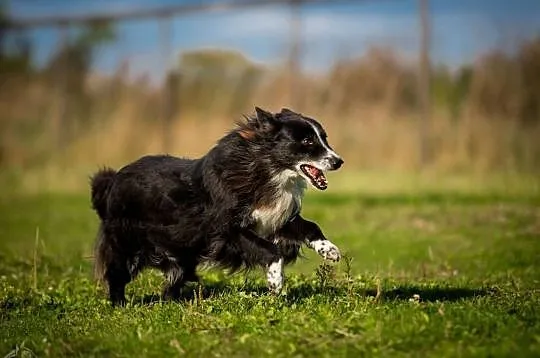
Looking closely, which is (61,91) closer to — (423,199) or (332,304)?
(423,199)

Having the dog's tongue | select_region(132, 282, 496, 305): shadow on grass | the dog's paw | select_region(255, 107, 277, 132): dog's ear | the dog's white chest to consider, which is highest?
select_region(255, 107, 277, 132): dog's ear

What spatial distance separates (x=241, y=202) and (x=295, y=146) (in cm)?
66

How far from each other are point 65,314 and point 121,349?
1718 millimetres

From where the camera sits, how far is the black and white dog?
8.51 m

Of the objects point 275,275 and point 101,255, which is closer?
point 275,275

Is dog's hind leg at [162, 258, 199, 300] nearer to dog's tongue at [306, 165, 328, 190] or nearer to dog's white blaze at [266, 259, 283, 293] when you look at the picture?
dog's white blaze at [266, 259, 283, 293]

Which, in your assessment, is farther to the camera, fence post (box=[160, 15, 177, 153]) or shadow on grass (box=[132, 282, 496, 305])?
fence post (box=[160, 15, 177, 153])

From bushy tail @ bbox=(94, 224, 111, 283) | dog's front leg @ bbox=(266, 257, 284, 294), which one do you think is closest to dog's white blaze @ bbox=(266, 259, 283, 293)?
dog's front leg @ bbox=(266, 257, 284, 294)

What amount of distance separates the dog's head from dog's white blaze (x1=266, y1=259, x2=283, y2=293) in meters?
0.74

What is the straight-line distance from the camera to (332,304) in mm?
7719

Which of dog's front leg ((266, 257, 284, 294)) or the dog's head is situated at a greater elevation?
the dog's head

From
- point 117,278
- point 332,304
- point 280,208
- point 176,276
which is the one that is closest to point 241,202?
point 280,208

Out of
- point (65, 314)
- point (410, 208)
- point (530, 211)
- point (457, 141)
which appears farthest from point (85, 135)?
point (65, 314)

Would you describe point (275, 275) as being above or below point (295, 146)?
below
